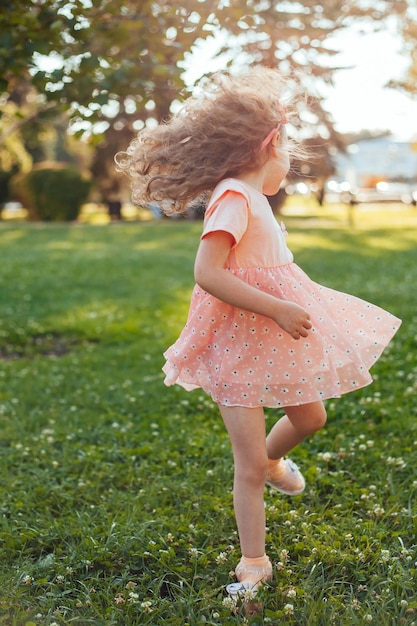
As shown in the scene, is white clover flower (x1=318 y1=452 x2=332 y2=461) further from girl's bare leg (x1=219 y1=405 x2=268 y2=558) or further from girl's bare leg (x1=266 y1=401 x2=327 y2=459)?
girl's bare leg (x1=219 y1=405 x2=268 y2=558)

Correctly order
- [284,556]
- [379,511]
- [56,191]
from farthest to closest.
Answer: [56,191]
[379,511]
[284,556]

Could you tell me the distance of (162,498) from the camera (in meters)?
3.79

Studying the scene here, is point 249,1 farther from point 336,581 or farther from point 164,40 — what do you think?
point 336,581

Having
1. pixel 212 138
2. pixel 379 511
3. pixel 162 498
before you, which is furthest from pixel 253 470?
pixel 212 138

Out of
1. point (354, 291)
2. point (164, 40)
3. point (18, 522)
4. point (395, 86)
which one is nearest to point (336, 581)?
point (18, 522)

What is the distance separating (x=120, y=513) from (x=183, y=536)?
43 cm

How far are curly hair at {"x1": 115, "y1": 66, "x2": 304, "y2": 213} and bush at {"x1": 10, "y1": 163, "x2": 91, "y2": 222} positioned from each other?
2344 centimetres

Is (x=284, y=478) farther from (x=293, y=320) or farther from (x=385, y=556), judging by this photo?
(x=293, y=320)

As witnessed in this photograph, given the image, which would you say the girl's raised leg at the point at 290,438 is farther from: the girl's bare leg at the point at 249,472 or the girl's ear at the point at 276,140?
the girl's ear at the point at 276,140

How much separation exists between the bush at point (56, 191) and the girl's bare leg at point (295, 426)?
77.3 ft

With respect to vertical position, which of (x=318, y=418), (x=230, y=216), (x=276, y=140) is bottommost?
(x=318, y=418)

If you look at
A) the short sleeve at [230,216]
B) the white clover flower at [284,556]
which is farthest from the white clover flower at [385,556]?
the short sleeve at [230,216]

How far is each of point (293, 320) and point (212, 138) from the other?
771 millimetres

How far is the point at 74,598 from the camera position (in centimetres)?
298
